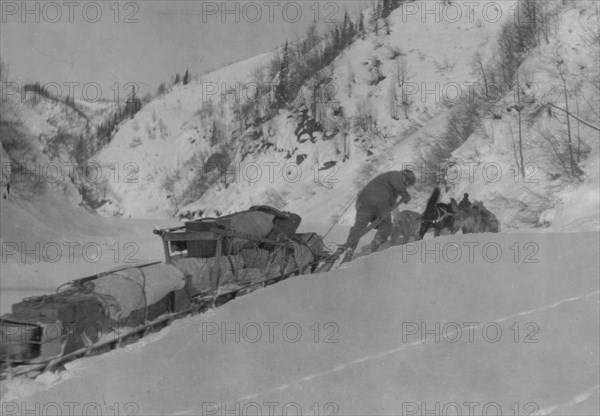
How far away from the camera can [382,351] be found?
161 inches

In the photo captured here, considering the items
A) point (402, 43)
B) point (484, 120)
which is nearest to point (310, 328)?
point (484, 120)

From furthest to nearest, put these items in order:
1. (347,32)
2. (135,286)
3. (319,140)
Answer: (347,32)
(319,140)
(135,286)

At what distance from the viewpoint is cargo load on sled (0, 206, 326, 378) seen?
4211mm

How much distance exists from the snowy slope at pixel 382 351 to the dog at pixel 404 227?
3061 millimetres

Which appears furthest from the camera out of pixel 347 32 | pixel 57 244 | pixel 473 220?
pixel 347 32

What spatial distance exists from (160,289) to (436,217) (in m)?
5.21

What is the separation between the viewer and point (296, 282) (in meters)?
5.47

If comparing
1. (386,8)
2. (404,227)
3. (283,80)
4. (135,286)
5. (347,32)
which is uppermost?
(386,8)

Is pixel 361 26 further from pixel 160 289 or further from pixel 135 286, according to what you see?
A: pixel 135 286

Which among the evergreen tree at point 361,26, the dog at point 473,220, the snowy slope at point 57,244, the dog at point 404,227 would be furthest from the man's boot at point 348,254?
the evergreen tree at point 361,26

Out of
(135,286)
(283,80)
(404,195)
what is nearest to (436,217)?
(404,195)

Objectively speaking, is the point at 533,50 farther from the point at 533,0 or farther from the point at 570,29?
the point at 533,0

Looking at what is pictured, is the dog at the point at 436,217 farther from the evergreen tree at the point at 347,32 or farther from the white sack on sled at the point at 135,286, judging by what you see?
the evergreen tree at the point at 347,32

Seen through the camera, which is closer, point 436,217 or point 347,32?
point 436,217
